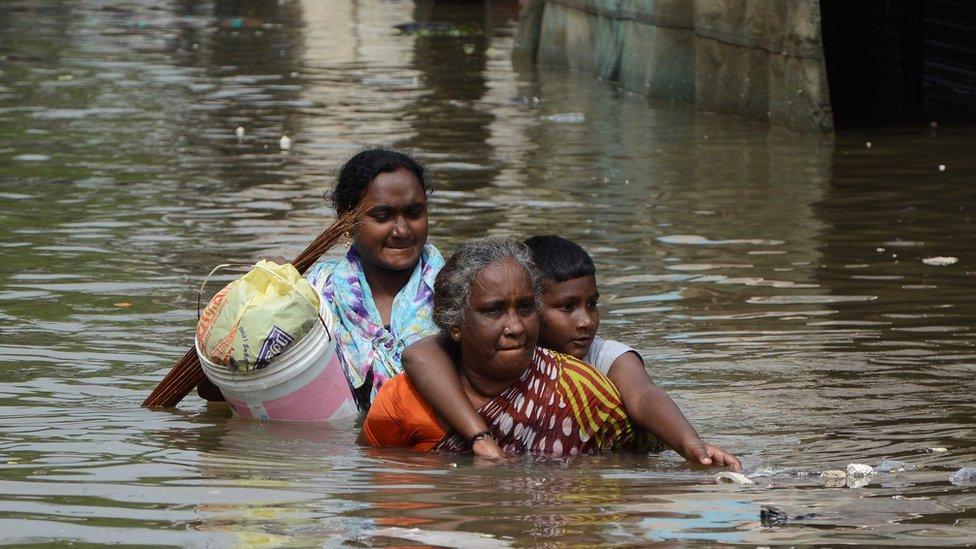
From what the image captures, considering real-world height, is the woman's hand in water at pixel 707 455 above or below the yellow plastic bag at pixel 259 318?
below

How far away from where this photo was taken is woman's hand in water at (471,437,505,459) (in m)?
4.84

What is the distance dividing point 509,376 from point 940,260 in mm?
4205

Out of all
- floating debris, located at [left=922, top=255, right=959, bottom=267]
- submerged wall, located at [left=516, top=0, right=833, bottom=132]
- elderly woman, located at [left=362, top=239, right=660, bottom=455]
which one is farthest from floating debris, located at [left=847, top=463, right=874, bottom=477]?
submerged wall, located at [left=516, top=0, right=833, bottom=132]

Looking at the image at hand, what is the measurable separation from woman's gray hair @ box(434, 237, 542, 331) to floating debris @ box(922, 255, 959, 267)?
398 cm

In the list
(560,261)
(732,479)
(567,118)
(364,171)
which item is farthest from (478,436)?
(567,118)

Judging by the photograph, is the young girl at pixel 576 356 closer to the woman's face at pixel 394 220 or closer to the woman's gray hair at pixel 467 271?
the woman's gray hair at pixel 467 271

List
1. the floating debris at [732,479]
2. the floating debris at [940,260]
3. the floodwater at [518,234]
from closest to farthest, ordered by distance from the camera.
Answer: the floodwater at [518,234]
the floating debris at [732,479]
the floating debris at [940,260]

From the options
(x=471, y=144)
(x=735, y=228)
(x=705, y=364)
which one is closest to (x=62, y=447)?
(x=705, y=364)

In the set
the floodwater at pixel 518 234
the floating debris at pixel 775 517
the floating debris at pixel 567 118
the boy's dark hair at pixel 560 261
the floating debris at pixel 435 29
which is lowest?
the floating debris at pixel 435 29

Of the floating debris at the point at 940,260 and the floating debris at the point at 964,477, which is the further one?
the floating debris at the point at 940,260

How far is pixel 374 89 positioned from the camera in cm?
1716

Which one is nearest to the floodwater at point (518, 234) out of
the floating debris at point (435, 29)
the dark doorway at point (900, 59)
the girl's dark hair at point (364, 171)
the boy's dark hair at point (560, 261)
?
the boy's dark hair at point (560, 261)

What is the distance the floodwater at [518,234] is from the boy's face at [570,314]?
434mm

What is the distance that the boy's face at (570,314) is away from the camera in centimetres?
512
